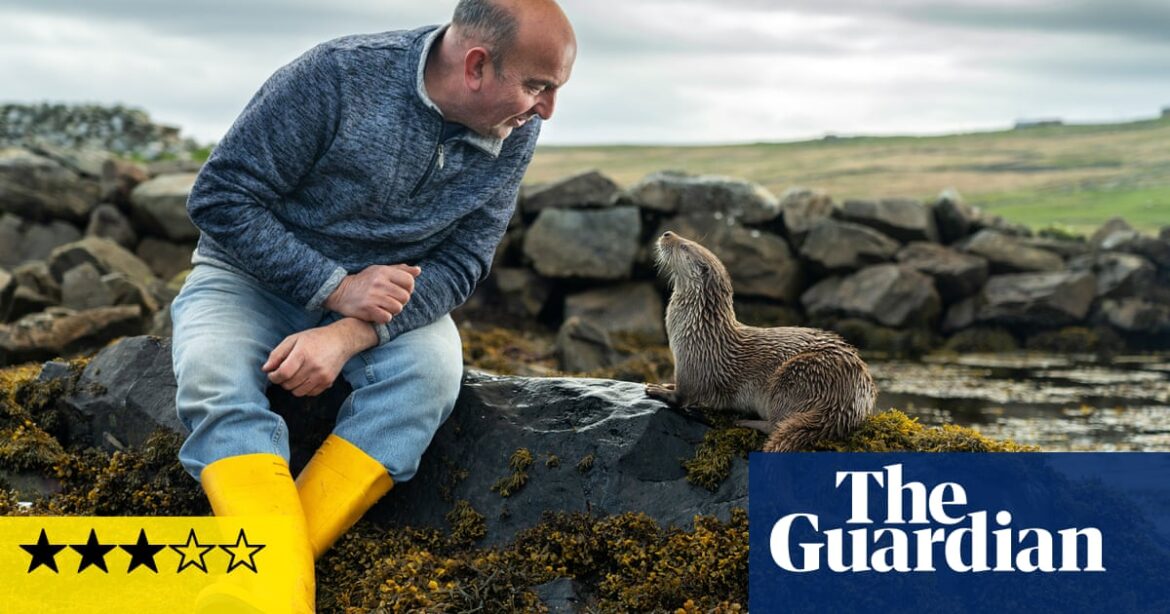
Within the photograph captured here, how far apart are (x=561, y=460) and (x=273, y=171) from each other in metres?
1.66

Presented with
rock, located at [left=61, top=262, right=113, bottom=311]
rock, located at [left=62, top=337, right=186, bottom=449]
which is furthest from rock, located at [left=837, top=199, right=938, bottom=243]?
rock, located at [left=62, top=337, right=186, bottom=449]

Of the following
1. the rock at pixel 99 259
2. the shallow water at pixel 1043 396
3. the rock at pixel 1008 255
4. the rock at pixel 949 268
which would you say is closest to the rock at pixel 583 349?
the shallow water at pixel 1043 396

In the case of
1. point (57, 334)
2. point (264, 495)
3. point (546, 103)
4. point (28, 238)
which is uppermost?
point (546, 103)

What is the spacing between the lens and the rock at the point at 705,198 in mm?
15961

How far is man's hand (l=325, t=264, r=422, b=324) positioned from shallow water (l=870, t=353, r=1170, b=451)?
667 cm

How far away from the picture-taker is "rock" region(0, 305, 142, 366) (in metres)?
9.78

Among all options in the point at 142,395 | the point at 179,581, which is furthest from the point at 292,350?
the point at 142,395

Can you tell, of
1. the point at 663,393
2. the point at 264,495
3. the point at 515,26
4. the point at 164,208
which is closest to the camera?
the point at 264,495

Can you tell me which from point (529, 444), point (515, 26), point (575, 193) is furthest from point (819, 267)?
point (515, 26)

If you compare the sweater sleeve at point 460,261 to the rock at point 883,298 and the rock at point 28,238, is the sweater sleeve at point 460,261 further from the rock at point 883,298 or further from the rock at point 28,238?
the rock at point 28,238

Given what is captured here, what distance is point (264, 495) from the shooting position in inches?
171

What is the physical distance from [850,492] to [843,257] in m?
11.4

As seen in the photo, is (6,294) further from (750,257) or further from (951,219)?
(951,219)

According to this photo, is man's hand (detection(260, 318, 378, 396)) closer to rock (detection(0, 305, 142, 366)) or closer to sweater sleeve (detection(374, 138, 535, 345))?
sweater sleeve (detection(374, 138, 535, 345))
